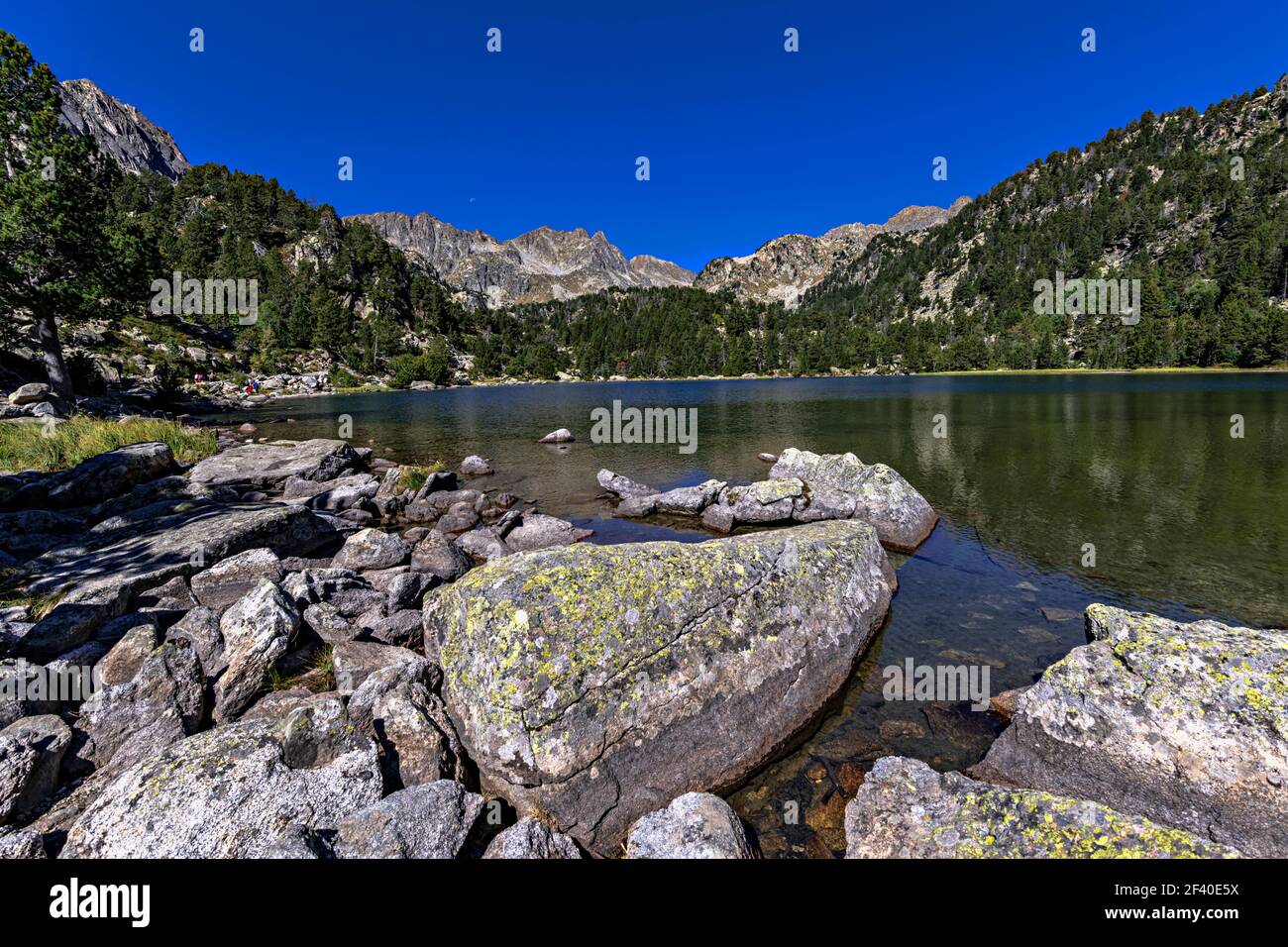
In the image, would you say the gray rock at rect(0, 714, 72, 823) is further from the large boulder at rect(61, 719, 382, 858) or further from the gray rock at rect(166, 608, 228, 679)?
the gray rock at rect(166, 608, 228, 679)

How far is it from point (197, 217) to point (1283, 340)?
305m

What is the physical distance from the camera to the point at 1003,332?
19062 centimetres

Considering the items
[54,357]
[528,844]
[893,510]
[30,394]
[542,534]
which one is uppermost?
[54,357]

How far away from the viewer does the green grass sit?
68.4 ft

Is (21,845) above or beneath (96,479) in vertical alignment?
beneath

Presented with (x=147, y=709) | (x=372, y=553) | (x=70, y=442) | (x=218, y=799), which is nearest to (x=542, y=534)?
(x=372, y=553)

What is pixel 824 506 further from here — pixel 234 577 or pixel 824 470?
pixel 234 577

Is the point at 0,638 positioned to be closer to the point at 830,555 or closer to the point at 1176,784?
the point at 830,555

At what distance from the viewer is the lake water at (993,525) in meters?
8.74

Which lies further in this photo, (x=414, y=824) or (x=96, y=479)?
(x=96, y=479)

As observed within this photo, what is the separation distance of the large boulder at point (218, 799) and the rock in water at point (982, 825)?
615 cm

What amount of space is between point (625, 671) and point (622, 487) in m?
18.5

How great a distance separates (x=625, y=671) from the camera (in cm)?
738

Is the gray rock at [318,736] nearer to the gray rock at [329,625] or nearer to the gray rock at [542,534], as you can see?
the gray rock at [329,625]
